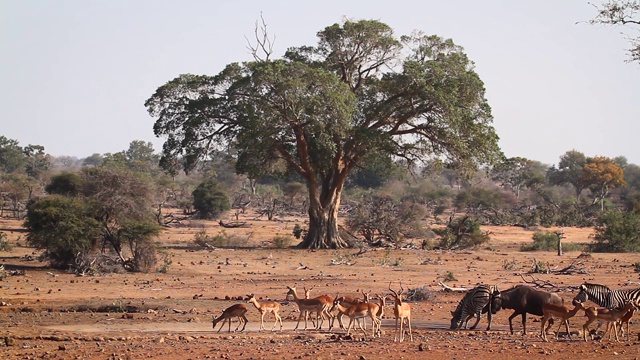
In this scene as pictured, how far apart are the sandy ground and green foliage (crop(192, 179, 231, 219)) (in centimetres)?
1672

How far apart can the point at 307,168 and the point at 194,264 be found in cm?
954

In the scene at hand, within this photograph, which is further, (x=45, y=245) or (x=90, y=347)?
(x=45, y=245)

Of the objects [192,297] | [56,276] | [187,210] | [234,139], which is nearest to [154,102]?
[234,139]

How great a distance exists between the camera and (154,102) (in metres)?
41.5

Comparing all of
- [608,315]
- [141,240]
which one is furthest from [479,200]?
[608,315]

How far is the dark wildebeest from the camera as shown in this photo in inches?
671

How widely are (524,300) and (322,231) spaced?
23.8 metres

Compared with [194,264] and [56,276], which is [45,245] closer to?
[56,276]

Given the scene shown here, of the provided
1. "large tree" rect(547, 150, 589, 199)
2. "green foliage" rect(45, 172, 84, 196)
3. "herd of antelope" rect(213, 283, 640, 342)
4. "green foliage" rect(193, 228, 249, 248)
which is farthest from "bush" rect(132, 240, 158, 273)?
"large tree" rect(547, 150, 589, 199)

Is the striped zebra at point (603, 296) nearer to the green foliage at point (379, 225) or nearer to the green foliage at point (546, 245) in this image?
the green foliage at point (546, 245)

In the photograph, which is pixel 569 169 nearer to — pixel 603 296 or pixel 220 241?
pixel 220 241

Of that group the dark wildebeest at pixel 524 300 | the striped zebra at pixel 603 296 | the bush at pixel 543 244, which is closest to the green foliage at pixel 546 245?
the bush at pixel 543 244

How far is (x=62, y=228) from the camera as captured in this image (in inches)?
1117

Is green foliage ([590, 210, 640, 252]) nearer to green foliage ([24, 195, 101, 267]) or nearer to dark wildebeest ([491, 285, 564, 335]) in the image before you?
green foliage ([24, 195, 101, 267])
